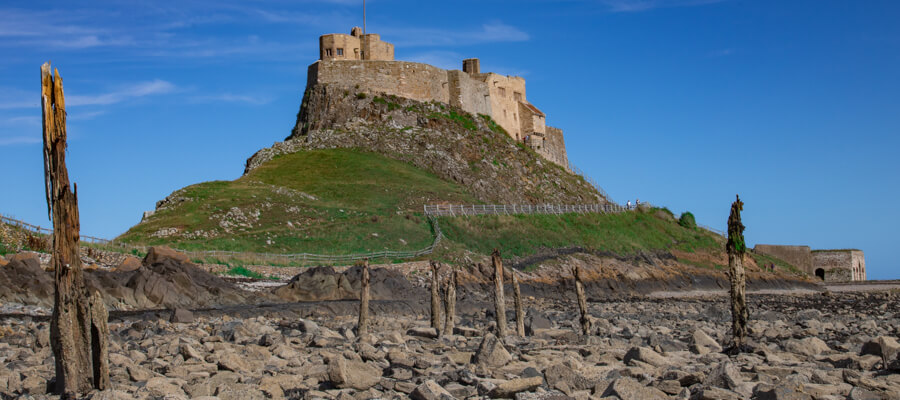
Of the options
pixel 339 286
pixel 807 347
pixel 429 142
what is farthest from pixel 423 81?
pixel 807 347

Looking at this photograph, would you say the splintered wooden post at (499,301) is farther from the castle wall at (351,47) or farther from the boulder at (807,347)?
the castle wall at (351,47)

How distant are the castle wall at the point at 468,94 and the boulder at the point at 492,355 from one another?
217 feet

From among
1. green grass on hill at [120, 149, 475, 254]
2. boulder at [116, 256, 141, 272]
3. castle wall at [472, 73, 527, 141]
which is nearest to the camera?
boulder at [116, 256, 141, 272]

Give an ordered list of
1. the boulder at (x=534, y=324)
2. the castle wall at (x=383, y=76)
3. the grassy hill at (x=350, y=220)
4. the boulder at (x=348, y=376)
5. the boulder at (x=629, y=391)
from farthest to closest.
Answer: the castle wall at (x=383, y=76)
the grassy hill at (x=350, y=220)
the boulder at (x=534, y=324)
the boulder at (x=348, y=376)
the boulder at (x=629, y=391)

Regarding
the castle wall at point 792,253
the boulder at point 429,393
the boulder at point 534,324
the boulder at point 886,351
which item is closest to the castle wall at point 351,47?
the castle wall at point 792,253

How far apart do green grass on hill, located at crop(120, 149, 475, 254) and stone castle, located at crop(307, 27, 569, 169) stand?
1149 cm

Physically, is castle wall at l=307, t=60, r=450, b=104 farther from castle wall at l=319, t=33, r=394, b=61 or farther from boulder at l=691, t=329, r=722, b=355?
boulder at l=691, t=329, r=722, b=355

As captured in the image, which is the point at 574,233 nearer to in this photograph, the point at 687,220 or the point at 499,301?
the point at 687,220

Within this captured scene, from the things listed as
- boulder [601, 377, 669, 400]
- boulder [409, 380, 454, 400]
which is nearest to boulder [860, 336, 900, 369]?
boulder [601, 377, 669, 400]

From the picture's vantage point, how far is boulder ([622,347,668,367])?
16.2 meters

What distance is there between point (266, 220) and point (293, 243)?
3954mm

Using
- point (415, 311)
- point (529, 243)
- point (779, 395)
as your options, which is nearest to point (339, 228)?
point (529, 243)

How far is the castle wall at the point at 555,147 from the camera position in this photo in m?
93.7

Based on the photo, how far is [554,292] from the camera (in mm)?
47750
